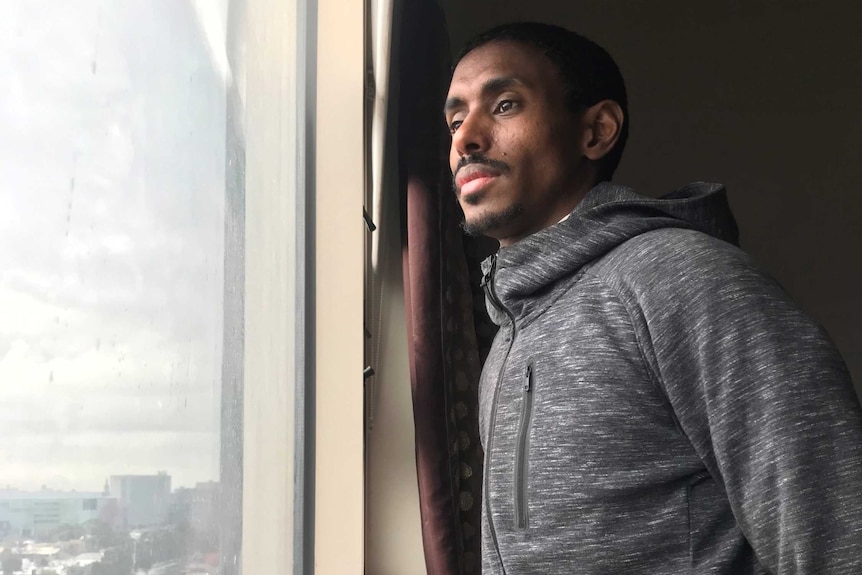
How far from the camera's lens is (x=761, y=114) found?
8.05ft

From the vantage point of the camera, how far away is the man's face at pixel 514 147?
103 cm

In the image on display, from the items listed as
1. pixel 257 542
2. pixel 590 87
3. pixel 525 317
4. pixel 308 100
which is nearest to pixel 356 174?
pixel 308 100

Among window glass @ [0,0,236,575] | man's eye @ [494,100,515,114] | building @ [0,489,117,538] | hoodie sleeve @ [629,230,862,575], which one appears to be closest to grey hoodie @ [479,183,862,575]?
hoodie sleeve @ [629,230,862,575]

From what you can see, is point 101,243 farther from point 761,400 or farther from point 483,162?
point 483,162

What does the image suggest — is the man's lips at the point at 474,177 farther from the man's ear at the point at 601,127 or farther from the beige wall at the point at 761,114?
the beige wall at the point at 761,114

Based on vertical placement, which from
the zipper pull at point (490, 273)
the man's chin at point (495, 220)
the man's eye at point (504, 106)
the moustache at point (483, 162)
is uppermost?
the man's eye at point (504, 106)

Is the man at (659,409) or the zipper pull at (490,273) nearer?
the man at (659,409)

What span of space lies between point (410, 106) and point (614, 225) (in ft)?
2.76

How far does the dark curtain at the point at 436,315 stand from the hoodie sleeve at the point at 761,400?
0.73 metres

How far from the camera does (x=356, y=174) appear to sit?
2.61ft

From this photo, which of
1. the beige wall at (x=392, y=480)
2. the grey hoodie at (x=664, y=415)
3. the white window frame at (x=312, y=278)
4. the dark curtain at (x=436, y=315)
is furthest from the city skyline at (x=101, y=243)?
the beige wall at (x=392, y=480)

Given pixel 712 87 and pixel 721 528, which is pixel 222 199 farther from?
pixel 712 87

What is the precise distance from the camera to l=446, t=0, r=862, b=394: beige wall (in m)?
2.40

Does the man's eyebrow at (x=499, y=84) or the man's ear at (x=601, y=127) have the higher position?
the man's eyebrow at (x=499, y=84)
